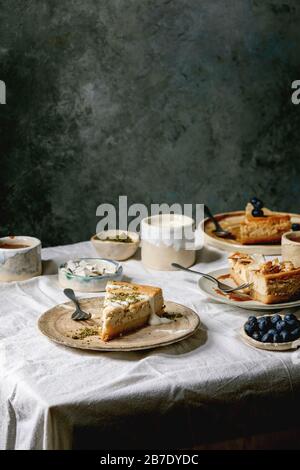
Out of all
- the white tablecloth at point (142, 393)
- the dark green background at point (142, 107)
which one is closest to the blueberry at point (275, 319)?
the white tablecloth at point (142, 393)

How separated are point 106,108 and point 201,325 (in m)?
2.62

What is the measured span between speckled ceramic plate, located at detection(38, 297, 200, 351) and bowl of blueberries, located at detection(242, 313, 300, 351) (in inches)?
5.7

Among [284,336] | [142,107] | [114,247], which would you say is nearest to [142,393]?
[284,336]

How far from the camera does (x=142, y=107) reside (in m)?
4.36

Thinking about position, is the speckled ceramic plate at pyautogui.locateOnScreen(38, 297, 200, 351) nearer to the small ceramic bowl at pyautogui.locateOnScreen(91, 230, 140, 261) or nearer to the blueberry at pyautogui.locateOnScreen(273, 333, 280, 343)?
the blueberry at pyautogui.locateOnScreen(273, 333, 280, 343)

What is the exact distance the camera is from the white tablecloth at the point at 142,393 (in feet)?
4.83

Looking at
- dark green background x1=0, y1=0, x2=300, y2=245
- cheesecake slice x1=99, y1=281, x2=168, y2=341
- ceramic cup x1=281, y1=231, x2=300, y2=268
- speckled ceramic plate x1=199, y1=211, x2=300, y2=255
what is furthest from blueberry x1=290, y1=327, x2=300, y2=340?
dark green background x1=0, y1=0, x2=300, y2=245

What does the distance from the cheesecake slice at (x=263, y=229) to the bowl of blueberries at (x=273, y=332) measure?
874mm

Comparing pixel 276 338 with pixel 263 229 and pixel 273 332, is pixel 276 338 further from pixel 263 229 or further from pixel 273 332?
pixel 263 229

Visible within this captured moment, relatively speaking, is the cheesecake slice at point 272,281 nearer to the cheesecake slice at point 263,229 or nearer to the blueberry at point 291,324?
the blueberry at point 291,324

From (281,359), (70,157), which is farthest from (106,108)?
(281,359)

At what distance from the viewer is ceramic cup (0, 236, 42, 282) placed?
2.23m

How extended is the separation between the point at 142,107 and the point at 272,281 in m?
2.63
